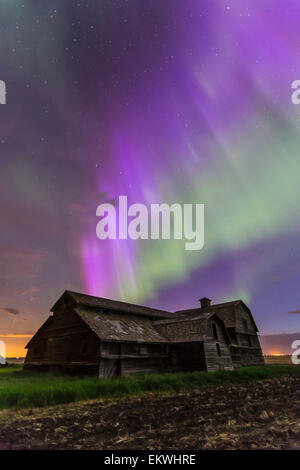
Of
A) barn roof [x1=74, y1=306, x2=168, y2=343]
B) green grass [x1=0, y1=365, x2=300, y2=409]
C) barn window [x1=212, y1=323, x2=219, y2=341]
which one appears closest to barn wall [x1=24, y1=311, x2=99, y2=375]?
barn roof [x1=74, y1=306, x2=168, y2=343]

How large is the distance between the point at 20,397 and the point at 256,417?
10418 mm

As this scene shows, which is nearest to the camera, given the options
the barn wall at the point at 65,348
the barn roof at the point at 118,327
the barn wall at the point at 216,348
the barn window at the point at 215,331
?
the barn wall at the point at 65,348

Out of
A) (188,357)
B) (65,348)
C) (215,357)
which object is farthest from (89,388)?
(215,357)

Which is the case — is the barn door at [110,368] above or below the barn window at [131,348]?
below

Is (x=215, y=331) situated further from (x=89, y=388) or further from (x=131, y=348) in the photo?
(x=89, y=388)

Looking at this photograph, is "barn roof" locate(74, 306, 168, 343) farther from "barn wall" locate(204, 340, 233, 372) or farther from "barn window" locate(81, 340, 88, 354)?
"barn wall" locate(204, 340, 233, 372)

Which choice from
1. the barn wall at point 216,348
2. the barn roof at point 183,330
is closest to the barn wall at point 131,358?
the barn roof at point 183,330

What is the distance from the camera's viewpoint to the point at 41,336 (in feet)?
97.4

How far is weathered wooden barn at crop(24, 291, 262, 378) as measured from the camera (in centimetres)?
2288

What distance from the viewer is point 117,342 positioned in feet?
76.6

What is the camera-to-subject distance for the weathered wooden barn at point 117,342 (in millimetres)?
22875

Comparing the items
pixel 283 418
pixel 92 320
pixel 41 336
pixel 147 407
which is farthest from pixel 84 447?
pixel 41 336

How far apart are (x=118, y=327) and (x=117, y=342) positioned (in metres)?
2.81

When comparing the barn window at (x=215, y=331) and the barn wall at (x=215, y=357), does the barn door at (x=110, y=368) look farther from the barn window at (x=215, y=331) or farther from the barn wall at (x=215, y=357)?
the barn window at (x=215, y=331)
